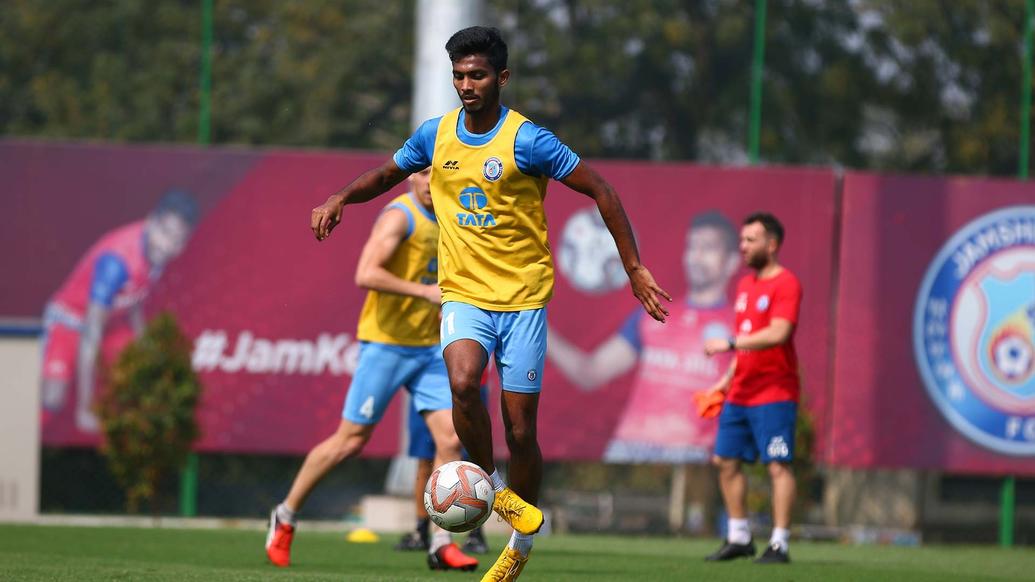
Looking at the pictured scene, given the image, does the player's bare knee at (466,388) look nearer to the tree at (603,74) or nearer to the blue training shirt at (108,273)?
the blue training shirt at (108,273)

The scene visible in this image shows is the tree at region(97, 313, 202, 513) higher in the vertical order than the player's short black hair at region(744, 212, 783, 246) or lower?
lower

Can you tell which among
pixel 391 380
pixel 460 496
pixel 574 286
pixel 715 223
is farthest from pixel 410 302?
pixel 715 223

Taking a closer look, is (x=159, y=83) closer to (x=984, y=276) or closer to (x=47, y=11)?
(x=47, y=11)

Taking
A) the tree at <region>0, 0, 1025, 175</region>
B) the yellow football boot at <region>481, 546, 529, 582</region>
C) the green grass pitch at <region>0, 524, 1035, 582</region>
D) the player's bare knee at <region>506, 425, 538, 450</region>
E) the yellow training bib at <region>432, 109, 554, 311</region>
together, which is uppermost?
the tree at <region>0, 0, 1025, 175</region>

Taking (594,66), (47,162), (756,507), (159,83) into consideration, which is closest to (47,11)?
(159,83)

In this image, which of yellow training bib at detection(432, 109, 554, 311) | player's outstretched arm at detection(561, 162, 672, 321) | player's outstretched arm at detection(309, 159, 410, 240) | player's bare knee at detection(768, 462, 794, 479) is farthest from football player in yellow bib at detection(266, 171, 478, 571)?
player's outstretched arm at detection(561, 162, 672, 321)

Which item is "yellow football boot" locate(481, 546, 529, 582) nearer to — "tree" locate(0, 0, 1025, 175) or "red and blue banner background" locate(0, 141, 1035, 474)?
"red and blue banner background" locate(0, 141, 1035, 474)

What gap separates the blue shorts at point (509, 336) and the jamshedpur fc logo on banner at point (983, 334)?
9.46 meters

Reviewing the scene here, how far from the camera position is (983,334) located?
1570cm

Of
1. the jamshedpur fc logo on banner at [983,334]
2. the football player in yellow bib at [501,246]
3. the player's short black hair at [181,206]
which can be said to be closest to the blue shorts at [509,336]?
the football player in yellow bib at [501,246]

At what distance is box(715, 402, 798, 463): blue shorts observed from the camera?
398 inches

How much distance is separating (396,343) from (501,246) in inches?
97.4

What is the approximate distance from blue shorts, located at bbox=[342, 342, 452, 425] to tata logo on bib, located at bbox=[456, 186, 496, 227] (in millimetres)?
2363

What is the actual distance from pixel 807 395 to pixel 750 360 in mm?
5569
